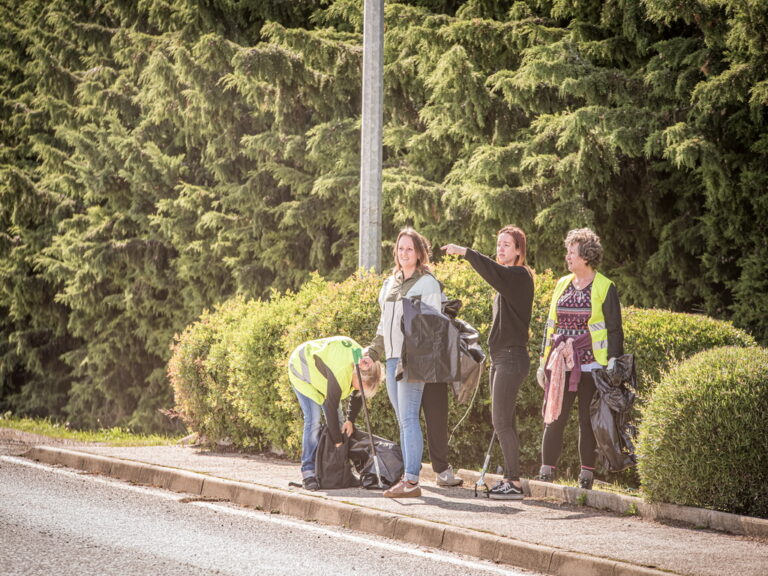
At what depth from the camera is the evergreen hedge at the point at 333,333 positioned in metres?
9.37

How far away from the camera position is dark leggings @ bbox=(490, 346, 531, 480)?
8.34 meters

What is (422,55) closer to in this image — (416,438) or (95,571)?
(416,438)

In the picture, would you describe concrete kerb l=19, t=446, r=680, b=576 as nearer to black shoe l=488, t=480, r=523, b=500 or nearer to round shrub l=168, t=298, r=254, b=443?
black shoe l=488, t=480, r=523, b=500

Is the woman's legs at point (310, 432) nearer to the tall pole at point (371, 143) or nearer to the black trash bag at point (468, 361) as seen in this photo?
the black trash bag at point (468, 361)

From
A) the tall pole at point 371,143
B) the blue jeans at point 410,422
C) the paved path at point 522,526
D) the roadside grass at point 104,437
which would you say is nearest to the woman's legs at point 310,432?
the paved path at point 522,526

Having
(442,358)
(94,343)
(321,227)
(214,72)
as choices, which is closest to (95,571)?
(442,358)

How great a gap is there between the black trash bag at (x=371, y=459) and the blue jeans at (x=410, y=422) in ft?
0.69

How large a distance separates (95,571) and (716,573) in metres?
3.57

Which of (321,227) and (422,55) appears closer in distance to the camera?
(422,55)

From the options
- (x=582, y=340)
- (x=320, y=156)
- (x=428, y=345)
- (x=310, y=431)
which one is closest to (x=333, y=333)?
(x=310, y=431)

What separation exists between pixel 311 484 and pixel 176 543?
77.4 inches

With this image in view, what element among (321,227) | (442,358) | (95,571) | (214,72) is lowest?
(95,571)

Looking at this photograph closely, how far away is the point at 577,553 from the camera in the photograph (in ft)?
19.7

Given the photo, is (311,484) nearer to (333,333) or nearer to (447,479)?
(447,479)
